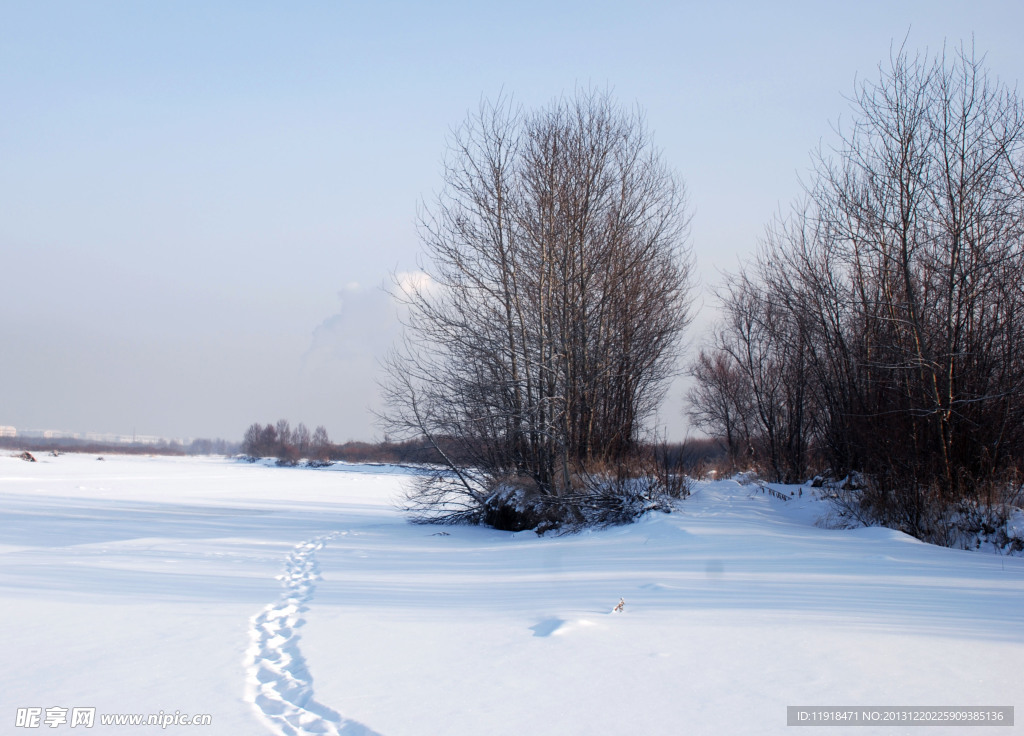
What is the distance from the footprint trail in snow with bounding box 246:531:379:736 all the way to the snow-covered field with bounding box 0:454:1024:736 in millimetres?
24

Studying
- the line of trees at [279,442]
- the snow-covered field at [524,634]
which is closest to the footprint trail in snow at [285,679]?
the snow-covered field at [524,634]

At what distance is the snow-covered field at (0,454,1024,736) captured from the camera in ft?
11.7

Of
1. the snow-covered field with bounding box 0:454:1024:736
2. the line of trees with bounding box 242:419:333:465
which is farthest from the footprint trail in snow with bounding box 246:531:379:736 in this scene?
the line of trees with bounding box 242:419:333:465

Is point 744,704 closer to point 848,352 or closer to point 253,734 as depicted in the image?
point 253,734

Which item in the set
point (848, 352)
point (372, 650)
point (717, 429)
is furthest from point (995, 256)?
point (717, 429)

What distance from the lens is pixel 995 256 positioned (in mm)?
10945

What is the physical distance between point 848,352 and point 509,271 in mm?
7292

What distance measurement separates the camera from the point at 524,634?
16.6 ft

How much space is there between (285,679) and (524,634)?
1.64 meters

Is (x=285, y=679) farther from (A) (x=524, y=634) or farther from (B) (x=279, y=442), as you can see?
(B) (x=279, y=442)

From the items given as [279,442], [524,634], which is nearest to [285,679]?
[524,634]

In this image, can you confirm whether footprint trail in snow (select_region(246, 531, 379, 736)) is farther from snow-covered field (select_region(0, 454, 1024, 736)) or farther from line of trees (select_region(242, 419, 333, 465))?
line of trees (select_region(242, 419, 333, 465))

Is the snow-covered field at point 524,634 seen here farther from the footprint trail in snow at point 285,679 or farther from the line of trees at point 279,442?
the line of trees at point 279,442

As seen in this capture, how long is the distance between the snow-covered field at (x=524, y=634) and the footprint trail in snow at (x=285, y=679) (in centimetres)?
2
